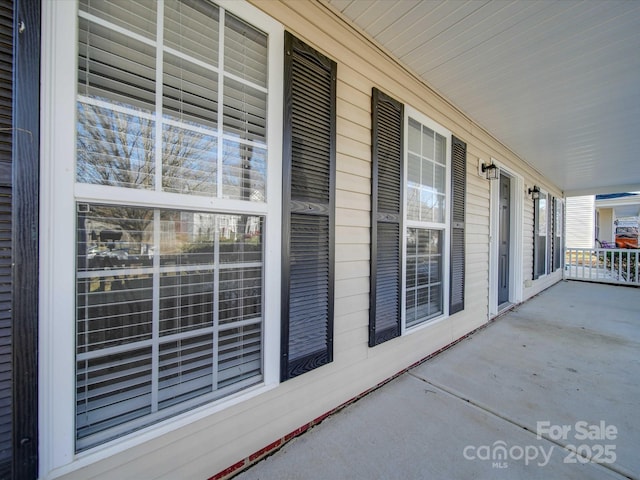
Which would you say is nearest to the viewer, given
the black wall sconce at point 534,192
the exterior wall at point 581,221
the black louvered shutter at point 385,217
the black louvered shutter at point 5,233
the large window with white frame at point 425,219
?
the black louvered shutter at point 5,233

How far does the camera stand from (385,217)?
222cm

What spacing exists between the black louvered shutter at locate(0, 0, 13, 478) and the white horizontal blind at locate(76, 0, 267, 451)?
18 cm

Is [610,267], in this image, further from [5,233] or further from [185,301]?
[5,233]

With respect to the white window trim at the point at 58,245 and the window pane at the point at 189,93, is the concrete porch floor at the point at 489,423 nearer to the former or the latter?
the white window trim at the point at 58,245

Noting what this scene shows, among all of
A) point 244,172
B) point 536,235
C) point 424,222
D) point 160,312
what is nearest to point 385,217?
point 424,222

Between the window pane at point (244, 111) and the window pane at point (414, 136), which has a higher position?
the window pane at point (414, 136)

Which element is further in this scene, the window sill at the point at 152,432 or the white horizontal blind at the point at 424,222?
the white horizontal blind at the point at 424,222

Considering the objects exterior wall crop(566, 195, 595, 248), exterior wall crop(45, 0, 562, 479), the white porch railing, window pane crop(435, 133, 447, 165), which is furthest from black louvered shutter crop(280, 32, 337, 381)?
exterior wall crop(566, 195, 595, 248)

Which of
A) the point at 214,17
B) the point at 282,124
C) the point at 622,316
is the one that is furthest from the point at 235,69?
the point at 622,316

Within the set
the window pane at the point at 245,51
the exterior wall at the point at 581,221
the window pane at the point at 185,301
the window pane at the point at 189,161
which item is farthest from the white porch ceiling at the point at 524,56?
the exterior wall at the point at 581,221

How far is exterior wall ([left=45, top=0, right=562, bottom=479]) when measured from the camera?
4.16 feet

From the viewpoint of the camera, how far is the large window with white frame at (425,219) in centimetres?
254

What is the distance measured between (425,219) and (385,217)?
74cm

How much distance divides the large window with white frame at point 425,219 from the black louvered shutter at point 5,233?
2.34 metres
